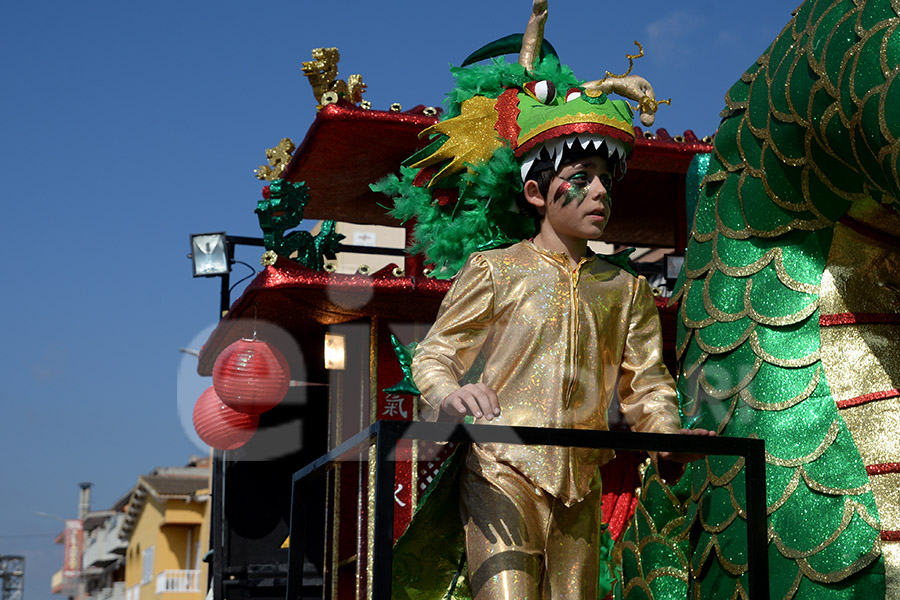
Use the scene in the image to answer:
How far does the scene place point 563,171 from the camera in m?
2.94

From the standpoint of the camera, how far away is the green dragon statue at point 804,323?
294 centimetres

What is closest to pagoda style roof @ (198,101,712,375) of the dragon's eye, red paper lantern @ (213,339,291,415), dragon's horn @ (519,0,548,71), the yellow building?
red paper lantern @ (213,339,291,415)

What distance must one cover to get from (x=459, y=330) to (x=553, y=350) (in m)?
0.24

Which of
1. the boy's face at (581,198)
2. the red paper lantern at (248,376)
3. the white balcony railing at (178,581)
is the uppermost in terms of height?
the boy's face at (581,198)

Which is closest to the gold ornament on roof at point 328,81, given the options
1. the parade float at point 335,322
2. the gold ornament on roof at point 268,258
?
the parade float at point 335,322

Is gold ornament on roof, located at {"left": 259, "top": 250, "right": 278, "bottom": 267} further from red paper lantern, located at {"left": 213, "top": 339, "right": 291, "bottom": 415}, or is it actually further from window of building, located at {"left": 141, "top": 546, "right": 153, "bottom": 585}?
window of building, located at {"left": 141, "top": 546, "right": 153, "bottom": 585}

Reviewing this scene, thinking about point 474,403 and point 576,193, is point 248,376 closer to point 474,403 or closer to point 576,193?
point 576,193

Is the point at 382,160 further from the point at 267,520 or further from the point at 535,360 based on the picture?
the point at 535,360

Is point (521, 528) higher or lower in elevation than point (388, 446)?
lower

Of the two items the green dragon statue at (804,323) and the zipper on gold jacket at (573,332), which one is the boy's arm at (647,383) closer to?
the zipper on gold jacket at (573,332)

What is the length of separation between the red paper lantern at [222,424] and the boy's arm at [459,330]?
176 inches

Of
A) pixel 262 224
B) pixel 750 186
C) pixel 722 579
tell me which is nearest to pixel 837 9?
pixel 750 186

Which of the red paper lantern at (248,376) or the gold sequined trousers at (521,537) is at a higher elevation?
the red paper lantern at (248,376)

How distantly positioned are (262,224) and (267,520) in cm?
240
